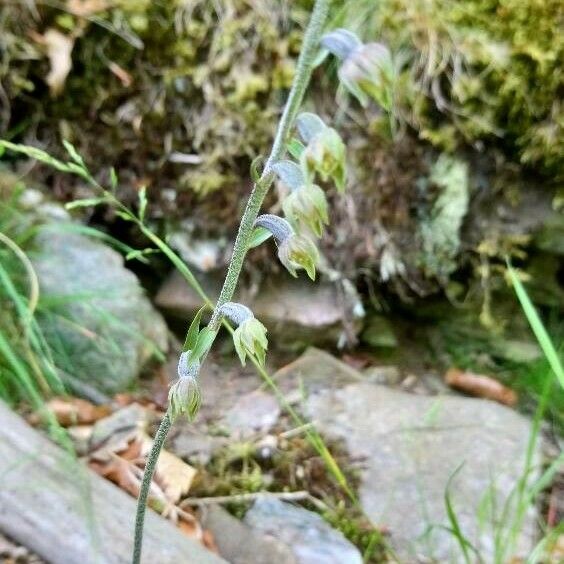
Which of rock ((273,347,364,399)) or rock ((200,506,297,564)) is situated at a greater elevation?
rock ((273,347,364,399))

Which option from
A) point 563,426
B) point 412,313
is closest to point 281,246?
point 563,426

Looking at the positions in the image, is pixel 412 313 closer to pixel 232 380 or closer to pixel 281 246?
pixel 232 380

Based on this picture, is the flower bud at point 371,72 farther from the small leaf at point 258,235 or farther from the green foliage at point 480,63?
the green foliage at point 480,63

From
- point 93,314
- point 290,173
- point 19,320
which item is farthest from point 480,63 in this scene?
point 290,173

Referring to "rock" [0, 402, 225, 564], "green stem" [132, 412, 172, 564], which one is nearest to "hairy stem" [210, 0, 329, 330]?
"green stem" [132, 412, 172, 564]

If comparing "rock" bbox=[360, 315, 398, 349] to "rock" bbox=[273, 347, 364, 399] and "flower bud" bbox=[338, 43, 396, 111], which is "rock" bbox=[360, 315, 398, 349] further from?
"flower bud" bbox=[338, 43, 396, 111]
